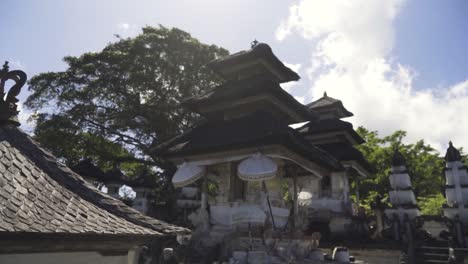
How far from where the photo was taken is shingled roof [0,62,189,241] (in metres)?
4.04

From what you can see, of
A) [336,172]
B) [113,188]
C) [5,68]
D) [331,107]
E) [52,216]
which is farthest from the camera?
[331,107]

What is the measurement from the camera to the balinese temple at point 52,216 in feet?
13.0

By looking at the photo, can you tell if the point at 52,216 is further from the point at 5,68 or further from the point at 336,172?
the point at 336,172

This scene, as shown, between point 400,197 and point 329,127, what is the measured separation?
5.63 meters

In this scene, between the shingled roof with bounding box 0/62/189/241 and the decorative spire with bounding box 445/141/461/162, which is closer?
the shingled roof with bounding box 0/62/189/241

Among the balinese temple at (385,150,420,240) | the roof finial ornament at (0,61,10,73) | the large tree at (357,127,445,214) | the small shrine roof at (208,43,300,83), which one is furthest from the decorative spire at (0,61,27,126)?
the large tree at (357,127,445,214)

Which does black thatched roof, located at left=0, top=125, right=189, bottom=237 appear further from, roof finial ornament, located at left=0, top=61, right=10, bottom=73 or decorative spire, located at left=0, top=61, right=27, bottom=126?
roof finial ornament, located at left=0, top=61, right=10, bottom=73

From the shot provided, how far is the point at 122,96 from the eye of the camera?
77.4 ft

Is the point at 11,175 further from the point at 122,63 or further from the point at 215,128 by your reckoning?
the point at 122,63

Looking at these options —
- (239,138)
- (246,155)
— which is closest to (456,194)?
(246,155)

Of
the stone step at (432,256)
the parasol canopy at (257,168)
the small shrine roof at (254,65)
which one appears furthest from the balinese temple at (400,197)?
the parasol canopy at (257,168)

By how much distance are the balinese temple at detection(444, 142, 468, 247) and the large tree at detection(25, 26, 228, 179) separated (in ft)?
51.4

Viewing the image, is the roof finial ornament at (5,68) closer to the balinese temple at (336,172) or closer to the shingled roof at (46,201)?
the shingled roof at (46,201)

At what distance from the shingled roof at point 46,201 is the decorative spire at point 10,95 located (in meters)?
0.02
